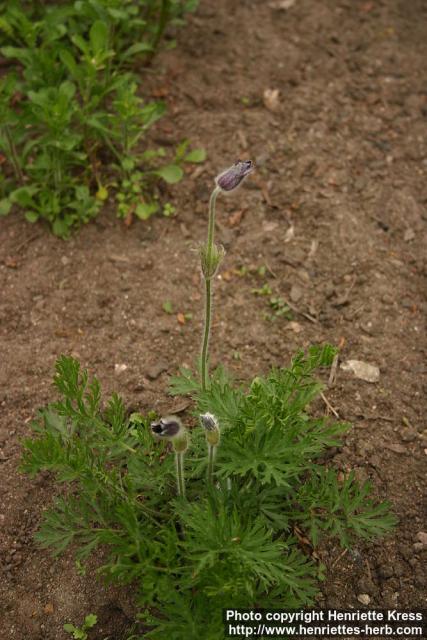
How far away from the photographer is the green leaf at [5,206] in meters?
3.68

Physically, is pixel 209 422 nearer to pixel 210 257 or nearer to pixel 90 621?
pixel 210 257

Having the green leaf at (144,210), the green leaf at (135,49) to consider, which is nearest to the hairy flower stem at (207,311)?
the green leaf at (144,210)

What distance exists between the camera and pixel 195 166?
4.07 meters

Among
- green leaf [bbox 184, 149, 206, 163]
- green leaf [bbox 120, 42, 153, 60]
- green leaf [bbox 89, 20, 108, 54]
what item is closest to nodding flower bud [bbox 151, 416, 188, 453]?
green leaf [bbox 184, 149, 206, 163]

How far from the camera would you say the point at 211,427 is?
7.30 feet

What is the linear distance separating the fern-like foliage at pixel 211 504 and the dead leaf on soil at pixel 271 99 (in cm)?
221

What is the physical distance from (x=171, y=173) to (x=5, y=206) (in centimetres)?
93

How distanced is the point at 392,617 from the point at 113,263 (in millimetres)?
2181

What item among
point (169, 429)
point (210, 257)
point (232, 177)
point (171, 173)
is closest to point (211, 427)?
point (169, 429)

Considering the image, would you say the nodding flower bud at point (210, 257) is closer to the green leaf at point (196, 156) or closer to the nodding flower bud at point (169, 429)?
the nodding flower bud at point (169, 429)

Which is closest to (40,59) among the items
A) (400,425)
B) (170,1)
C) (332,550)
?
(170,1)

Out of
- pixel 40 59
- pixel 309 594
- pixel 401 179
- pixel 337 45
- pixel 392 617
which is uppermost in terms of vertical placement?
pixel 40 59

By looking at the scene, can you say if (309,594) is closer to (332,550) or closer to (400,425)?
(332,550)

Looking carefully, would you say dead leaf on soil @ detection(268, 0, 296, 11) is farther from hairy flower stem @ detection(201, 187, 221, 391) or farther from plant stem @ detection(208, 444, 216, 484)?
plant stem @ detection(208, 444, 216, 484)
